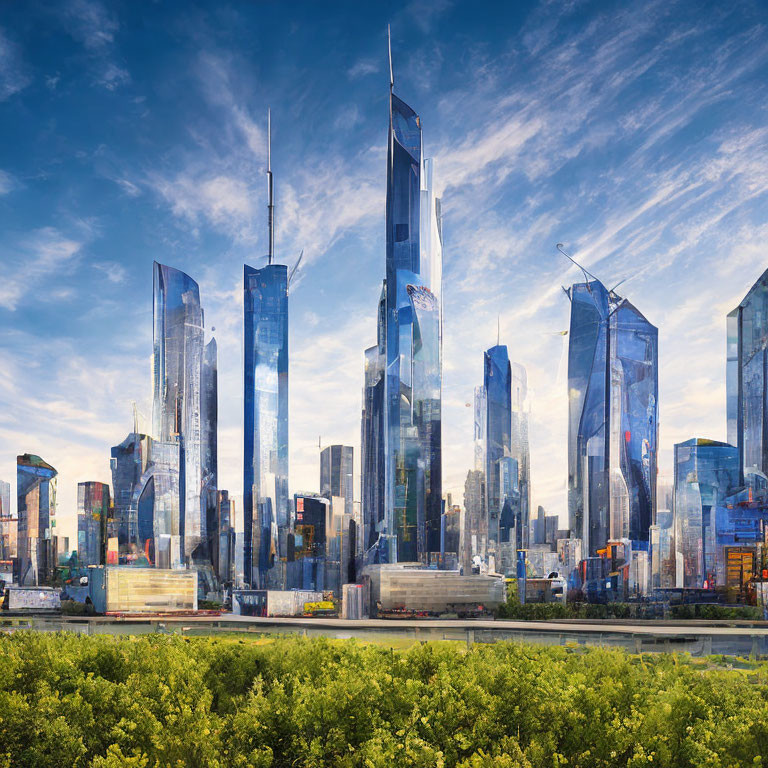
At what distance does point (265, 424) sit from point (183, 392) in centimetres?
2928

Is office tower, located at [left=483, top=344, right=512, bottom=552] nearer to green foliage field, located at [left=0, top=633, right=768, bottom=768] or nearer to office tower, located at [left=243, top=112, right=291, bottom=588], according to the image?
office tower, located at [left=243, top=112, right=291, bottom=588]

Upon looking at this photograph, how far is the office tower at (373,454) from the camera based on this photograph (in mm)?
110125

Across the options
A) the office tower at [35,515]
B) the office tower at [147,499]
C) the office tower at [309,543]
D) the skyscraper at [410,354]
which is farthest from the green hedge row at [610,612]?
the office tower at [35,515]

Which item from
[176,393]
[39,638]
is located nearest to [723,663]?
[39,638]

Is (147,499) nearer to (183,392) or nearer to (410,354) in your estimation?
(183,392)

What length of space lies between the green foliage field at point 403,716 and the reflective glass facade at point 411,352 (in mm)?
87809

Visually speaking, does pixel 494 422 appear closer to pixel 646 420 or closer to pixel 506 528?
pixel 506 528

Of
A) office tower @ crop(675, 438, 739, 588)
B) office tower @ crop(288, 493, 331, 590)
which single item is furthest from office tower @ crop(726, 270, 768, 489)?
office tower @ crop(288, 493, 331, 590)

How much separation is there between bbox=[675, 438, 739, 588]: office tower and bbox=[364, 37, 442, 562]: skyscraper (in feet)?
115

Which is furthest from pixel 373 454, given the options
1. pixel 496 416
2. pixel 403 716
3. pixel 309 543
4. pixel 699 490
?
pixel 403 716

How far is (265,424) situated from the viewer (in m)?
109

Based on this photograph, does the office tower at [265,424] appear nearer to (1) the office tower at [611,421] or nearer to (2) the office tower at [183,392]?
(2) the office tower at [183,392]

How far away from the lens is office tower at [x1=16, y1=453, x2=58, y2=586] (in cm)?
13112

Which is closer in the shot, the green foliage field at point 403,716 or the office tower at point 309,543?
the green foliage field at point 403,716
